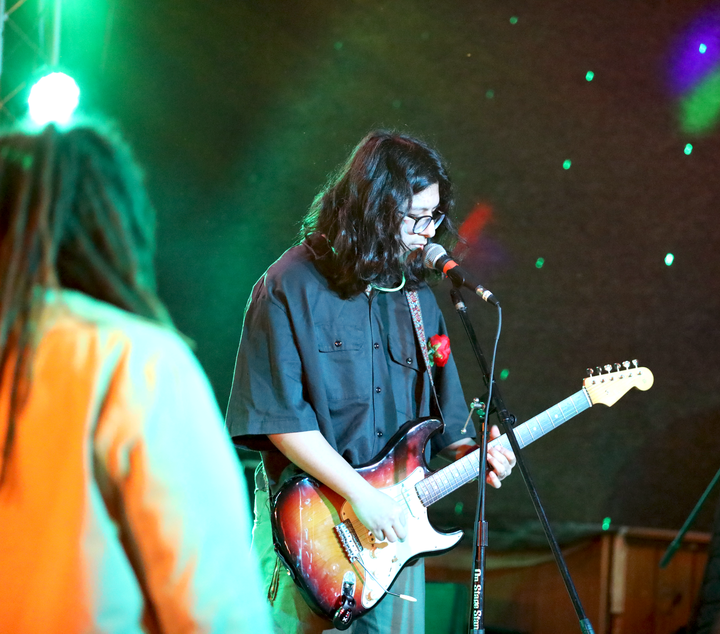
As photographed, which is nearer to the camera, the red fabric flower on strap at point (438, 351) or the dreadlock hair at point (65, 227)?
the dreadlock hair at point (65, 227)

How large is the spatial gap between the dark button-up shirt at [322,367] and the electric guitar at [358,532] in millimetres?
94

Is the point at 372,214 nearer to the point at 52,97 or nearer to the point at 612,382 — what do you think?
the point at 612,382

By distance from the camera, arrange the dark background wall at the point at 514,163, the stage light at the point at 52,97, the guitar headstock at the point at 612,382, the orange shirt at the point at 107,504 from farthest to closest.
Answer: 1. the dark background wall at the point at 514,163
2. the stage light at the point at 52,97
3. the guitar headstock at the point at 612,382
4. the orange shirt at the point at 107,504

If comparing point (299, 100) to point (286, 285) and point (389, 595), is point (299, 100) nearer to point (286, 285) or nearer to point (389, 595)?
point (286, 285)

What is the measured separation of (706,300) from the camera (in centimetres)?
365

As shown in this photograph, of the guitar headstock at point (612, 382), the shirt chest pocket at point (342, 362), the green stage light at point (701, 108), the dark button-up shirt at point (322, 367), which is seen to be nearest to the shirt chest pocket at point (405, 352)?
the dark button-up shirt at point (322, 367)

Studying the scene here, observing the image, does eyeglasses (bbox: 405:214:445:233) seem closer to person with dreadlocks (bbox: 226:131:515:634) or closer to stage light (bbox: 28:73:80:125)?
person with dreadlocks (bbox: 226:131:515:634)

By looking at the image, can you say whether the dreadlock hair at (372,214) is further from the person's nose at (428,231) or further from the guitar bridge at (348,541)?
the guitar bridge at (348,541)

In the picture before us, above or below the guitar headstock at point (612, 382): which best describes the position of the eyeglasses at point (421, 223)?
above

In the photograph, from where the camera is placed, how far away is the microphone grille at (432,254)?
218cm

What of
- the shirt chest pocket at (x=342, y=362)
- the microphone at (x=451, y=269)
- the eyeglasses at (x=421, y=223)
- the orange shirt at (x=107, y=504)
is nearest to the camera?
the orange shirt at (x=107, y=504)

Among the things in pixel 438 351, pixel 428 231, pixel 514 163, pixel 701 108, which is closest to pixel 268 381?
pixel 438 351

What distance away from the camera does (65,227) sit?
2.93 ft

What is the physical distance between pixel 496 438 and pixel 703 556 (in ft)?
6.19
